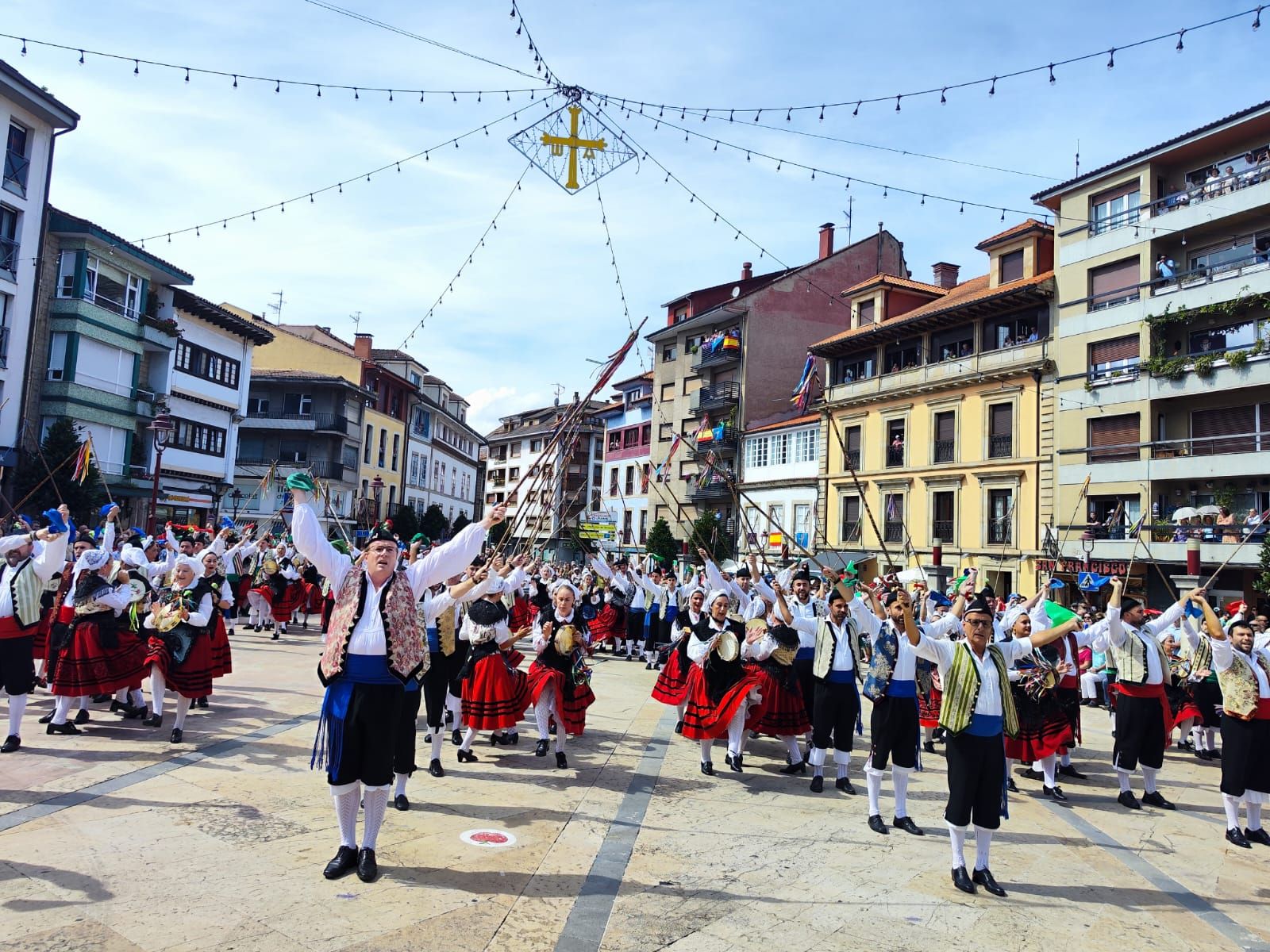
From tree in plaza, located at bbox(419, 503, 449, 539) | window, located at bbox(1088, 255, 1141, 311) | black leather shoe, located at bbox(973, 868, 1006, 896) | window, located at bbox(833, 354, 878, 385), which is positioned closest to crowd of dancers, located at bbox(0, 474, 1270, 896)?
black leather shoe, located at bbox(973, 868, 1006, 896)

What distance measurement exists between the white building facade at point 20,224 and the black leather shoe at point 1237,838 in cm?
2854

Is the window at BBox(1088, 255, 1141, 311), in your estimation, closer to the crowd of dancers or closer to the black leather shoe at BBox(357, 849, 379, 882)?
the crowd of dancers

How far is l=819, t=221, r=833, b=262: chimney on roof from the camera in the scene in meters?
43.7

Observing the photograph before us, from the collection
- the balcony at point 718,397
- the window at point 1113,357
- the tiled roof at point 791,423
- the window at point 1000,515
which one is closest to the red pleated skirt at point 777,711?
the window at point 1113,357

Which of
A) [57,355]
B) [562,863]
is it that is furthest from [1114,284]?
[57,355]

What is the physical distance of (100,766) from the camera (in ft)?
25.7

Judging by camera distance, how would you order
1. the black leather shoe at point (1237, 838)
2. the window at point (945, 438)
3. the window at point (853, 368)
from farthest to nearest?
the window at point (853, 368) → the window at point (945, 438) → the black leather shoe at point (1237, 838)

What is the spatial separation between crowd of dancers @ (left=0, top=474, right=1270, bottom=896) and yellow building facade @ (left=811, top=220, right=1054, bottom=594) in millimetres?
16209

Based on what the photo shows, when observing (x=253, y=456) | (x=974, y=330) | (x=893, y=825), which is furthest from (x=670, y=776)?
(x=253, y=456)

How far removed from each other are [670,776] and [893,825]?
2.25 metres

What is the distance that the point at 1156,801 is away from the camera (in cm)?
898

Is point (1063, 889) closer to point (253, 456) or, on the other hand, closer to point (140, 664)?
point (140, 664)

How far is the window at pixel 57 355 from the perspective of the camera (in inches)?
1096

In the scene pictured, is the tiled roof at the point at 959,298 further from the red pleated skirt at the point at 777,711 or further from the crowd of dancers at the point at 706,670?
the red pleated skirt at the point at 777,711
